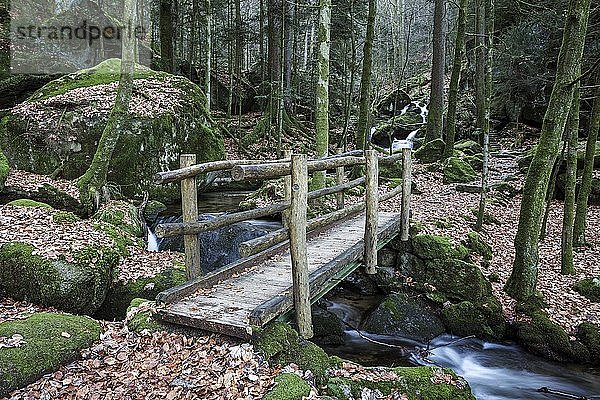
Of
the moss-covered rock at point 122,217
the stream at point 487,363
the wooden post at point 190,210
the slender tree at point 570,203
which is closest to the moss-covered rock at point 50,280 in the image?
the wooden post at point 190,210

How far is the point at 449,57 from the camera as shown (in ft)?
120

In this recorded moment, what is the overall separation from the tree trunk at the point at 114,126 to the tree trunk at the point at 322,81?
4468mm

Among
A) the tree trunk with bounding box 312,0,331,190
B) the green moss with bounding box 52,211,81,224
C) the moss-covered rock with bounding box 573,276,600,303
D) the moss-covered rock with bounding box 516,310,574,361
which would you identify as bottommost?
the moss-covered rock with bounding box 516,310,574,361

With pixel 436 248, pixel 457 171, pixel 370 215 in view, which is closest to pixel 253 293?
pixel 370 215

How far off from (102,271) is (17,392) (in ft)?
10.7

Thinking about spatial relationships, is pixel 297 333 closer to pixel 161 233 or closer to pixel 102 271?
pixel 161 233

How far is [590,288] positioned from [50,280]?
1033 cm

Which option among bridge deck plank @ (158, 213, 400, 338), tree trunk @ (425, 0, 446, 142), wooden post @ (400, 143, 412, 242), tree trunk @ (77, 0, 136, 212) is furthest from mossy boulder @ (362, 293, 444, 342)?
tree trunk @ (425, 0, 446, 142)

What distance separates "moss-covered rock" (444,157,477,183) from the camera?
619 inches

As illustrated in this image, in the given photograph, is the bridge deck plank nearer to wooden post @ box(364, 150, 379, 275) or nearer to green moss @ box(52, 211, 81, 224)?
wooden post @ box(364, 150, 379, 275)

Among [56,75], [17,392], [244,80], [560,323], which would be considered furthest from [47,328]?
[244,80]

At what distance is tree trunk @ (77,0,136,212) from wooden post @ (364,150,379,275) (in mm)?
6132

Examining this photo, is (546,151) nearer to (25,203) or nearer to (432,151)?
(432,151)

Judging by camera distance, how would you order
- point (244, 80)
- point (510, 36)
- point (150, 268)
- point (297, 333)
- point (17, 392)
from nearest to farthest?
point (17, 392) < point (297, 333) < point (150, 268) < point (510, 36) < point (244, 80)
